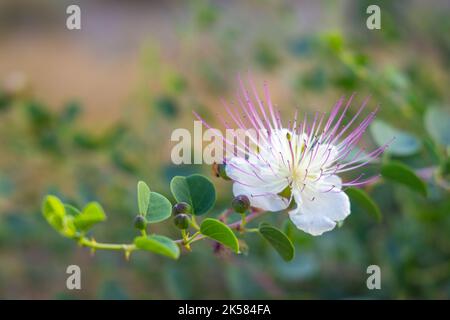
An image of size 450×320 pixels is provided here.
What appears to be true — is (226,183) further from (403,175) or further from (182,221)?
(182,221)

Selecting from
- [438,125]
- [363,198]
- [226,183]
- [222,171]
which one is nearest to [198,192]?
[222,171]

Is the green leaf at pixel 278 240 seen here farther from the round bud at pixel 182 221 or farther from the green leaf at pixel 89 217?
the green leaf at pixel 89 217

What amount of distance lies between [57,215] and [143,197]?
0.12 metres

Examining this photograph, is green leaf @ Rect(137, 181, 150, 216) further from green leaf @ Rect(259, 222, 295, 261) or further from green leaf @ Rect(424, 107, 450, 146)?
green leaf @ Rect(424, 107, 450, 146)

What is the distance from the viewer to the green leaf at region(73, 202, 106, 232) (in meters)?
0.83

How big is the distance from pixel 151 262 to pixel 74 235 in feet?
3.79

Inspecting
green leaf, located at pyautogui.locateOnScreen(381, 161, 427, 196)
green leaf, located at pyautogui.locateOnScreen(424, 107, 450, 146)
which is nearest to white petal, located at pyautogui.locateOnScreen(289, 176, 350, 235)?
green leaf, located at pyautogui.locateOnScreen(381, 161, 427, 196)

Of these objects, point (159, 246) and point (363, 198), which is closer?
point (159, 246)

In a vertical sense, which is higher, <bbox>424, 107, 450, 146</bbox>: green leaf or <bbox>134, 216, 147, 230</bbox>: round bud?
<bbox>424, 107, 450, 146</bbox>: green leaf

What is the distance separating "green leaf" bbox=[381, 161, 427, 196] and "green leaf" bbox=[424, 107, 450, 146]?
0.22 metres

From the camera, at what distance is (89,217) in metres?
0.85

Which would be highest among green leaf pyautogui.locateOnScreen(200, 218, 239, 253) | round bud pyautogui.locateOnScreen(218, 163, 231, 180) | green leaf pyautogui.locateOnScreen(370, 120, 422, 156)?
green leaf pyautogui.locateOnScreen(370, 120, 422, 156)
